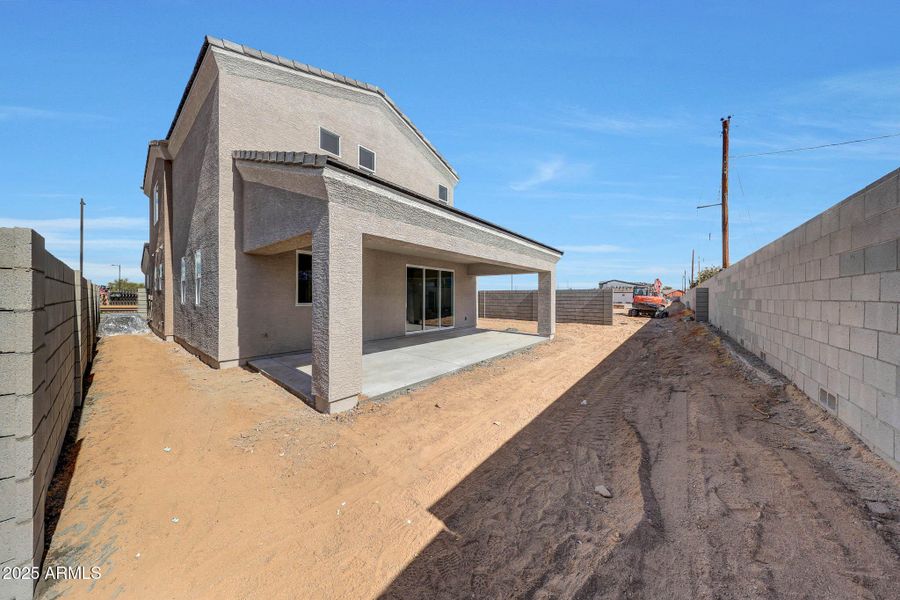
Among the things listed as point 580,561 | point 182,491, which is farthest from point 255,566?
point 580,561

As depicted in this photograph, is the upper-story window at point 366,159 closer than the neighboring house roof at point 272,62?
No

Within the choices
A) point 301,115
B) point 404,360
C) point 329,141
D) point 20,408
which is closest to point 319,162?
point 20,408

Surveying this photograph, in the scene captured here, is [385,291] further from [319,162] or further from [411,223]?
[319,162]

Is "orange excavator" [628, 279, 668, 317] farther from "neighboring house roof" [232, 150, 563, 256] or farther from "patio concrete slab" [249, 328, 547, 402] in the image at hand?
"neighboring house roof" [232, 150, 563, 256]

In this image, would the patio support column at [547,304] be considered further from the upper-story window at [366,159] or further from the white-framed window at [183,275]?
the white-framed window at [183,275]

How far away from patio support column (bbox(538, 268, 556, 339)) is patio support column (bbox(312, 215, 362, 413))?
833 centimetres

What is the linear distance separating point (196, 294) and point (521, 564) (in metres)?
9.66

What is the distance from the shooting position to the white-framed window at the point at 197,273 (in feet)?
28.0

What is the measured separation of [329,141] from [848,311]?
1061 centimetres

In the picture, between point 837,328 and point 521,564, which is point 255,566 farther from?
point 837,328

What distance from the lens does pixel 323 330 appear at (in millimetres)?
Answer: 5070

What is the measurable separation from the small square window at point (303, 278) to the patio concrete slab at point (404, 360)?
4.50 feet

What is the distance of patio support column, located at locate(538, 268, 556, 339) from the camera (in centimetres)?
1212

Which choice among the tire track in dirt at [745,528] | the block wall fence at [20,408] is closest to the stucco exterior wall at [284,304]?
the block wall fence at [20,408]
